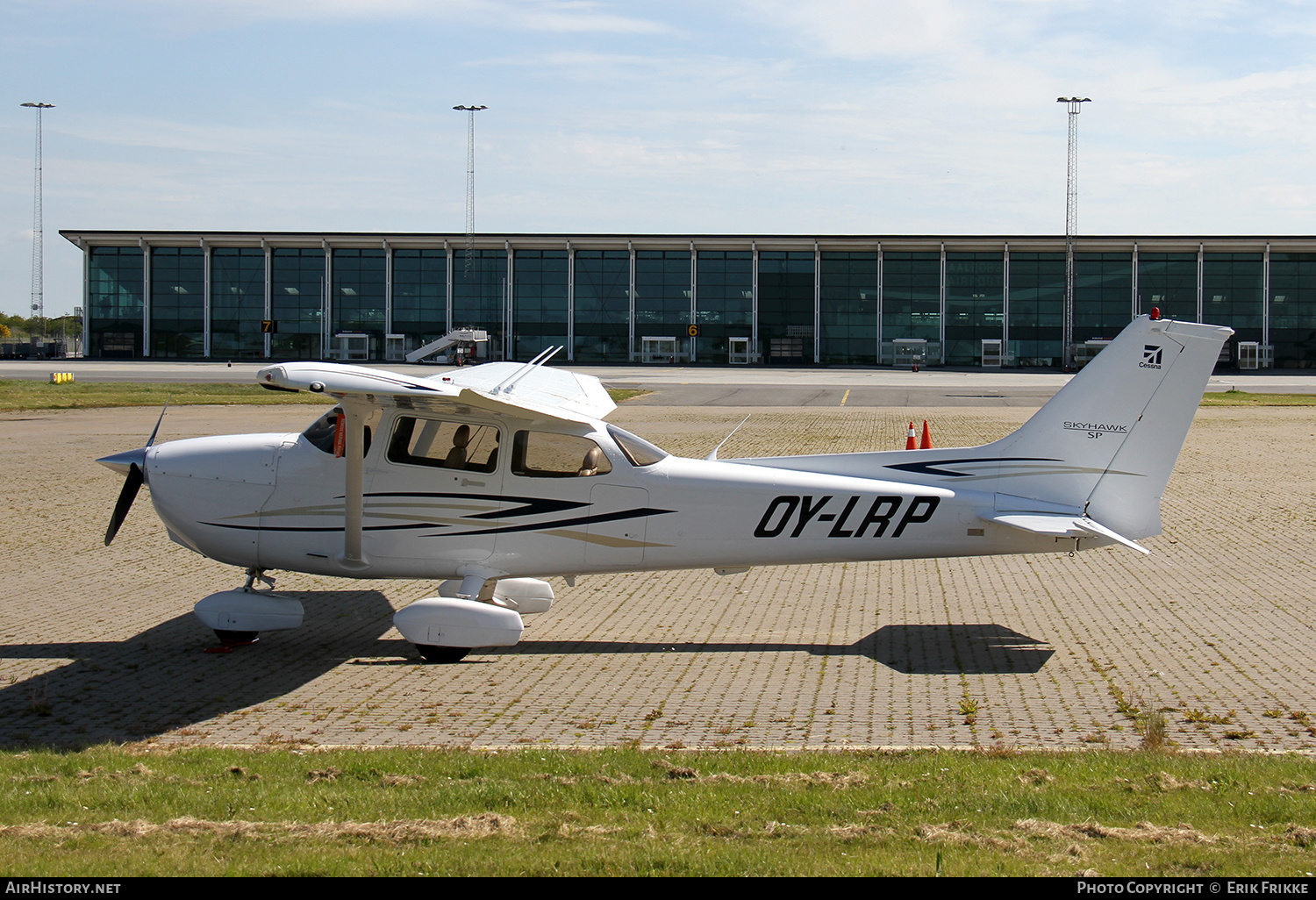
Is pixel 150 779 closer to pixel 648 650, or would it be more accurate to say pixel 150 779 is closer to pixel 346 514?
pixel 346 514

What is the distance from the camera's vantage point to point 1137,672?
26.7ft

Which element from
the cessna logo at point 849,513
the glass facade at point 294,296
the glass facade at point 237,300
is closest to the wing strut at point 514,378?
the cessna logo at point 849,513

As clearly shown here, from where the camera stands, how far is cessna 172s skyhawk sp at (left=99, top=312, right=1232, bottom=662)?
349 inches

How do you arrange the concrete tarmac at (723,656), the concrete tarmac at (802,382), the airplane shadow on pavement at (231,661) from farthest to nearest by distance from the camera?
the concrete tarmac at (802,382)
the airplane shadow on pavement at (231,661)
the concrete tarmac at (723,656)

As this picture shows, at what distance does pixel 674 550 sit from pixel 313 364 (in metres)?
3.19

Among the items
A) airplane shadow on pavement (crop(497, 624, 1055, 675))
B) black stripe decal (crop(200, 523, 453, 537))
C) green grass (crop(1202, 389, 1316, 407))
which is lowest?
airplane shadow on pavement (crop(497, 624, 1055, 675))

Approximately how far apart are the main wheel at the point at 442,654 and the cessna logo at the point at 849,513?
2.65 metres

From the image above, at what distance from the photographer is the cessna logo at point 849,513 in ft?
29.1

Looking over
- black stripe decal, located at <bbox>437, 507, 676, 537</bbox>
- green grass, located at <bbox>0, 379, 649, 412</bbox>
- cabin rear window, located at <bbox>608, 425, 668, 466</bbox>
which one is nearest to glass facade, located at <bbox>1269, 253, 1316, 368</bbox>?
green grass, located at <bbox>0, 379, 649, 412</bbox>

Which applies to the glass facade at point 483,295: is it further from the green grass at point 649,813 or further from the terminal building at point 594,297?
the green grass at point 649,813

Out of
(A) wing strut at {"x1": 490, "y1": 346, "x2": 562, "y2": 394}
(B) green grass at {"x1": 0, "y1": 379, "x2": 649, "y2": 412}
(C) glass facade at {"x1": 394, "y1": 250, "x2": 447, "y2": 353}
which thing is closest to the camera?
(A) wing strut at {"x1": 490, "y1": 346, "x2": 562, "y2": 394}

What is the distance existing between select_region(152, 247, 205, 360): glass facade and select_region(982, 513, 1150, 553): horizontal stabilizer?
3356 inches

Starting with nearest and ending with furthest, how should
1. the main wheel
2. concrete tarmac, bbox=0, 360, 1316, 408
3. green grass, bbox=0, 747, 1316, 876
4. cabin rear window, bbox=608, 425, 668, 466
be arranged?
green grass, bbox=0, 747, 1316, 876 → the main wheel → cabin rear window, bbox=608, 425, 668, 466 → concrete tarmac, bbox=0, 360, 1316, 408

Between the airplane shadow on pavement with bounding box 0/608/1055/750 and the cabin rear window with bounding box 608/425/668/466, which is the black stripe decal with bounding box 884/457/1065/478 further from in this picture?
the cabin rear window with bounding box 608/425/668/466
